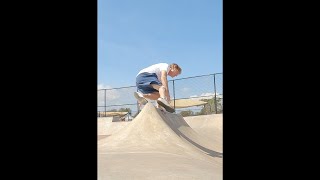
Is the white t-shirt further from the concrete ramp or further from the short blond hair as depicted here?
the concrete ramp

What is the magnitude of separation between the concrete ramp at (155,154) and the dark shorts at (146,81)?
88cm

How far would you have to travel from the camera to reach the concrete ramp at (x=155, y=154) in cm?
357

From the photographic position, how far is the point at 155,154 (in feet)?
16.3

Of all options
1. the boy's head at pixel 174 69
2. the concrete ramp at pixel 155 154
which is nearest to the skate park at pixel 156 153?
the concrete ramp at pixel 155 154

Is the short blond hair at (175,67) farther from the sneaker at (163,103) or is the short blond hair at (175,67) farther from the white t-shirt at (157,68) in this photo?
the sneaker at (163,103)

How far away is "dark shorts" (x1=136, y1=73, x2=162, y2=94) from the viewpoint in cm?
777

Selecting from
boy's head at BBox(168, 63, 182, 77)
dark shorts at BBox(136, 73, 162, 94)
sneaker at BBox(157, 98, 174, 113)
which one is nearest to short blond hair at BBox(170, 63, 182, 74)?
boy's head at BBox(168, 63, 182, 77)
